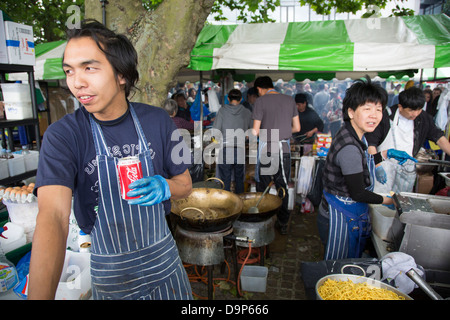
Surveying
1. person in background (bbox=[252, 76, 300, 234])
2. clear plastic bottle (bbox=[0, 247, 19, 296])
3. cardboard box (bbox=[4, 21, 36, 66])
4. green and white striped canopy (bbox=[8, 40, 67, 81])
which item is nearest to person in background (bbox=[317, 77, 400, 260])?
person in background (bbox=[252, 76, 300, 234])

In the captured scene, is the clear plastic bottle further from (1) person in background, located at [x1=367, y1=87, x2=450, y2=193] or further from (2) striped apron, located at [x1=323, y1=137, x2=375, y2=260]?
(1) person in background, located at [x1=367, y1=87, x2=450, y2=193]

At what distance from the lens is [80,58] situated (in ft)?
4.15

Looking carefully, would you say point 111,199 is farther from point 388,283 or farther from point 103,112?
point 388,283

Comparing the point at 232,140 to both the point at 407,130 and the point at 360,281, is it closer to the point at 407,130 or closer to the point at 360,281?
the point at 407,130

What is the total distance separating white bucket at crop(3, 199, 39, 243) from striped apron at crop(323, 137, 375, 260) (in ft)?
7.82

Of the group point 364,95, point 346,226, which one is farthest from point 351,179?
point 364,95

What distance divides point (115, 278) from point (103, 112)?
0.82 meters

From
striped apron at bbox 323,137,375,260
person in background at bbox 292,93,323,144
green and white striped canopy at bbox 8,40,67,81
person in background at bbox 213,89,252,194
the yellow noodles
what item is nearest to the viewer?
the yellow noodles

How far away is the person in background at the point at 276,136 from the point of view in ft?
14.7

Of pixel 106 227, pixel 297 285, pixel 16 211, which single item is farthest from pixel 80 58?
pixel 297 285

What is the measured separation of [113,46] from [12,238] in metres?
1.62

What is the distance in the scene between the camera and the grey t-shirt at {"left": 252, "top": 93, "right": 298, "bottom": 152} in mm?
4480

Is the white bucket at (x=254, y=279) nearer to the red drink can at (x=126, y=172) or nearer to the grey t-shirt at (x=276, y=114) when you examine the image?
the grey t-shirt at (x=276, y=114)

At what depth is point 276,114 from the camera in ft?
14.7
